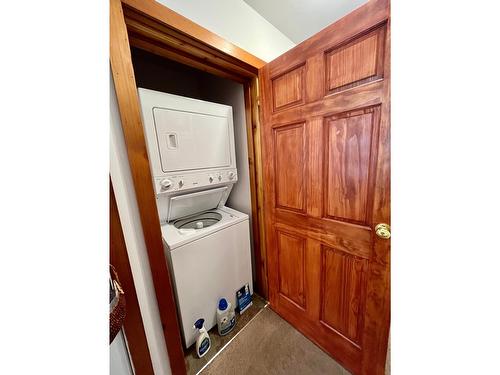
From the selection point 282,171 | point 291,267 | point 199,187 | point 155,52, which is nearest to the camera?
point 155,52

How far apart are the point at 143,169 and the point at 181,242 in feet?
1.96

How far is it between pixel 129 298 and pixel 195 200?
85 cm

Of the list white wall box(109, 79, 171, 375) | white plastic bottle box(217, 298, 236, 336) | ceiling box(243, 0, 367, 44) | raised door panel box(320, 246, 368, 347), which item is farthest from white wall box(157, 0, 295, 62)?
white plastic bottle box(217, 298, 236, 336)

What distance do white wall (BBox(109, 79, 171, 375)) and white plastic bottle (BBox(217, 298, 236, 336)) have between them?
472 millimetres

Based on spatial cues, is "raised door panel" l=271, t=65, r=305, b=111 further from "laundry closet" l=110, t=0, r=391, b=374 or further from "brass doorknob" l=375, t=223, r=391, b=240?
"brass doorknob" l=375, t=223, r=391, b=240

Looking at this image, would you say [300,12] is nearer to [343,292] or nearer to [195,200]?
[195,200]

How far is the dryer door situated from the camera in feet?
3.97

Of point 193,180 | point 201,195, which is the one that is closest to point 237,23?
point 193,180

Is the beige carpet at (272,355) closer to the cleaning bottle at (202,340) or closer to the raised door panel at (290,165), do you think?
the cleaning bottle at (202,340)

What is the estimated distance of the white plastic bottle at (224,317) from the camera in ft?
4.66

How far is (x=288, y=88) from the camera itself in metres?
1.14

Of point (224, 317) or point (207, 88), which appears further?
point (207, 88)

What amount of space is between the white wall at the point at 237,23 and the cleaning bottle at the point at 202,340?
6.77ft
